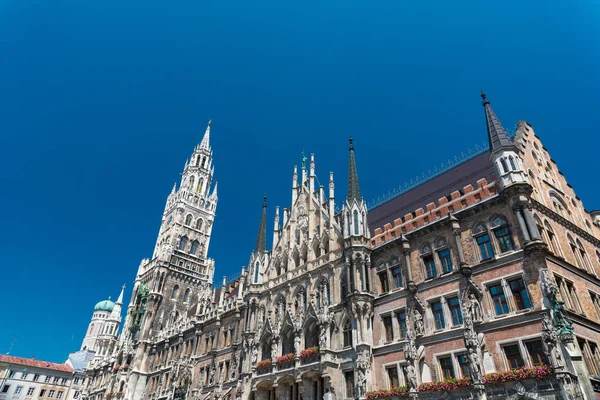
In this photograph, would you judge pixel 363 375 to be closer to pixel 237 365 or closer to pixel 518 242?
pixel 518 242

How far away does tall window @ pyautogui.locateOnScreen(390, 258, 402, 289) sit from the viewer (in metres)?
29.8

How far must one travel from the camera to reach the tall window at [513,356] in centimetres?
2148

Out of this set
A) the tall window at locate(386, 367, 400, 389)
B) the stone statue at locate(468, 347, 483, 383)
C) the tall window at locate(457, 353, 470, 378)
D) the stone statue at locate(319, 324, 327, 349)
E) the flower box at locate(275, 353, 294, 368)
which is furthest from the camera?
the flower box at locate(275, 353, 294, 368)

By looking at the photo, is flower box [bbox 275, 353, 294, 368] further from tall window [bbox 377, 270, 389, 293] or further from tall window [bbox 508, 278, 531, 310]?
tall window [bbox 508, 278, 531, 310]

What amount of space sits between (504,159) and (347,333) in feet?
54.7

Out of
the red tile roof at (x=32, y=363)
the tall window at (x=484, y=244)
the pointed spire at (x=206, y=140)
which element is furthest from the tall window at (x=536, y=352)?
the red tile roof at (x=32, y=363)

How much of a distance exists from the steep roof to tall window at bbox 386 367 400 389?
42.9 ft

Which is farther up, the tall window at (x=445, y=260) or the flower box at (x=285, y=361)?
Answer: the tall window at (x=445, y=260)

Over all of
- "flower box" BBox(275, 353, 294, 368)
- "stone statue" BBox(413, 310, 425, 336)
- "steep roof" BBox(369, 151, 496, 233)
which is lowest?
"flower box" BBox(275, 353, 294, 368)

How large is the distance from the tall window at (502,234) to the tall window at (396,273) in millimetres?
7419

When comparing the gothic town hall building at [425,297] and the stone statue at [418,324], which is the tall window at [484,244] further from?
the stone statue at [418,324]

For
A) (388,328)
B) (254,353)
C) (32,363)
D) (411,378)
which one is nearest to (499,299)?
(411,378)

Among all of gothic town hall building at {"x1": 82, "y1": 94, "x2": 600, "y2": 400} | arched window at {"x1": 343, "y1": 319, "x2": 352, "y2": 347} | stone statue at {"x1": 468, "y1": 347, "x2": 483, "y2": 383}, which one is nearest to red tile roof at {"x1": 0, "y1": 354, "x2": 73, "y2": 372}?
gothic town hall building at {"x1": 82, "y1": 94, "x2": 600, "y2": 400}

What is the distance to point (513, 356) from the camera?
21875 mm
